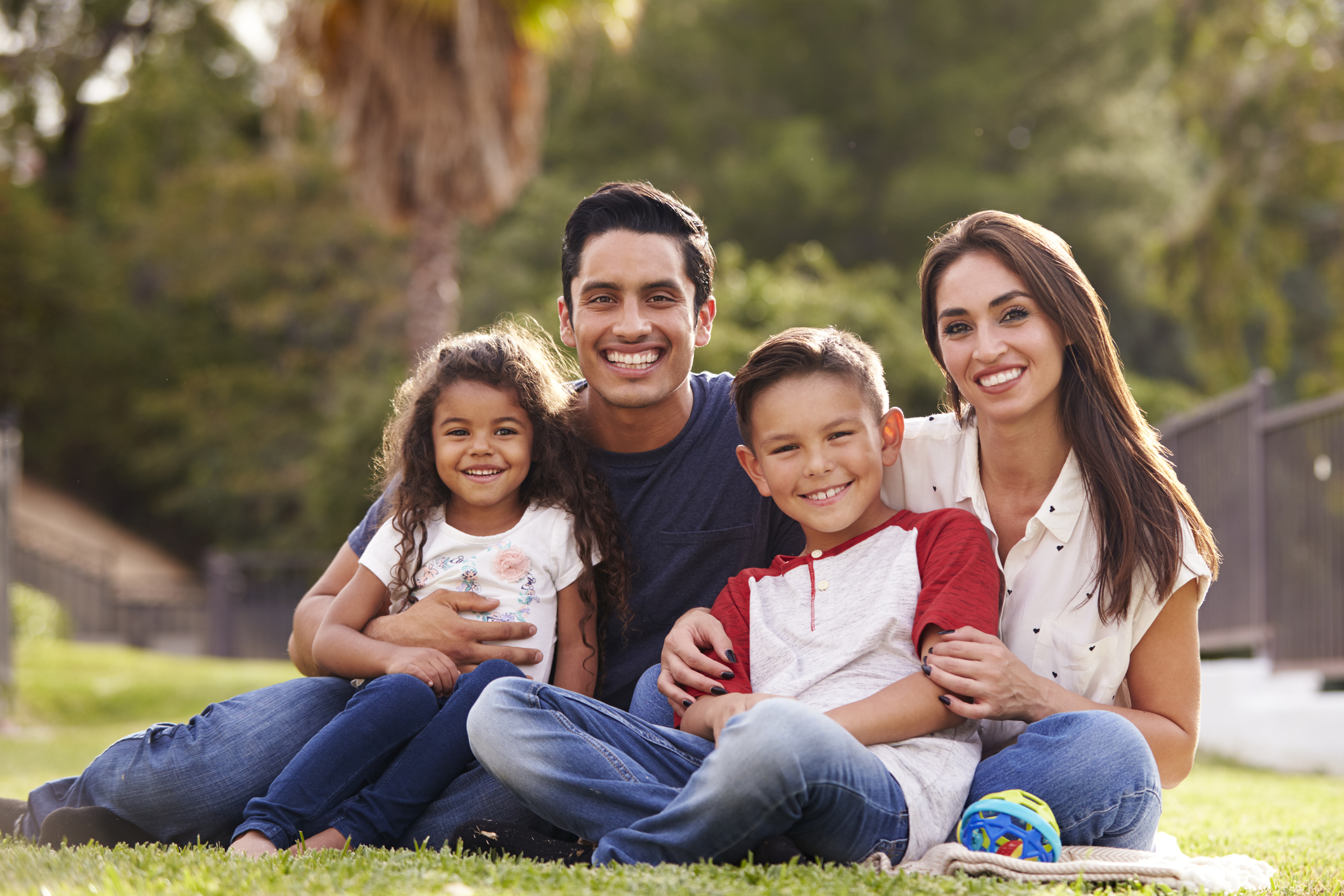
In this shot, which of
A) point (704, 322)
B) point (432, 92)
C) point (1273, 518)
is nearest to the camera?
point (704, 322)

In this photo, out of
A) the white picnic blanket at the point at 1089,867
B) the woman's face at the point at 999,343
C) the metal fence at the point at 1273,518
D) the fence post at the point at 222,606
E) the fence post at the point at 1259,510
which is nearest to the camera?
the white picnic blanket at the point at 1089,867

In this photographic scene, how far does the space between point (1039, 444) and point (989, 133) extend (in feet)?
55.4

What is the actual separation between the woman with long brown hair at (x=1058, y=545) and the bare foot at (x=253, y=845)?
968 millimetres

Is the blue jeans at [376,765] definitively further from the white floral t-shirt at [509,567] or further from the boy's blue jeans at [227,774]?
the white floral t-shirt at [509,567]

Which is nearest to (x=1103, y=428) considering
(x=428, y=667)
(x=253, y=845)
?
(x=428, y=667)

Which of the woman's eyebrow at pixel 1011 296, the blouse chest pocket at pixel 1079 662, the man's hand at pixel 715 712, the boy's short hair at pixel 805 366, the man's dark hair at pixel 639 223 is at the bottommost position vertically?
the man's hand at pixel 715 712

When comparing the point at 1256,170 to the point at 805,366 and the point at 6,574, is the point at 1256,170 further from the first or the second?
the point at 6,574

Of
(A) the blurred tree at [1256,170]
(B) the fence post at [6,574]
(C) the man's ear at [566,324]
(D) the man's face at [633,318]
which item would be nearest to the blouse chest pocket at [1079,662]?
(D) the man's face at [633,318]

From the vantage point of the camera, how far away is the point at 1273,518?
7555 mm

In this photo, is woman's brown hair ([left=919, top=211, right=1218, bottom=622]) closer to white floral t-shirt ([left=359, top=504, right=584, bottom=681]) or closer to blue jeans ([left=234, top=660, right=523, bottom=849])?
white floral t-shirt ([left=359, top=504, right=584, bottom=681])

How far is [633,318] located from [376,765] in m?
1.40

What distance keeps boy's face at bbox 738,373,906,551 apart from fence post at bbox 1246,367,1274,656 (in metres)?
5.54

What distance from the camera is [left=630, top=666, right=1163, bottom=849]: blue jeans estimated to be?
254 centimetres

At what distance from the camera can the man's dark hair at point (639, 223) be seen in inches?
141
